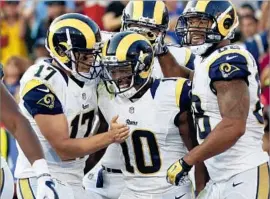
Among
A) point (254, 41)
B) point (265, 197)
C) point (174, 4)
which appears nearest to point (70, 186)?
point (265, 197)

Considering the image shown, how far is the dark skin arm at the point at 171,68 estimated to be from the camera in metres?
6.97

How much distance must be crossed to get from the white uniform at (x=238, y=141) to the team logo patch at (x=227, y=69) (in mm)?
50

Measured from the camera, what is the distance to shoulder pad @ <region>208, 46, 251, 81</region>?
5.95 metres

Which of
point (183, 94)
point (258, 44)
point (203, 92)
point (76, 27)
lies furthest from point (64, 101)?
point (258, 44)

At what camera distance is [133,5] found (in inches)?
277

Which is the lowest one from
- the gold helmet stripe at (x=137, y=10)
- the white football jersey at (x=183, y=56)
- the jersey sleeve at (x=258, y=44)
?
the jersey sleeve at (x=258, y=44)

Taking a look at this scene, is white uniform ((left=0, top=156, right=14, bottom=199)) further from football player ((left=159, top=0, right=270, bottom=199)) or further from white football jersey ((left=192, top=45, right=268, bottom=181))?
white football jersey ((left=192, top=45, right=268, bottom=181))

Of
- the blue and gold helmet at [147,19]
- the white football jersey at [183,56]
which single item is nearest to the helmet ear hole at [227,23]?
the blue and gold helmet at [147,19]

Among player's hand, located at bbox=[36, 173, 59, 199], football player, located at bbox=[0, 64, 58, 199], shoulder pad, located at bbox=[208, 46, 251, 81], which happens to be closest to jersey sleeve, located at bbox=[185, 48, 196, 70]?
shoulder pad, located at bbox=[208, 46, 251, 81]

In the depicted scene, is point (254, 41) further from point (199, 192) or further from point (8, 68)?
point (199, 192)

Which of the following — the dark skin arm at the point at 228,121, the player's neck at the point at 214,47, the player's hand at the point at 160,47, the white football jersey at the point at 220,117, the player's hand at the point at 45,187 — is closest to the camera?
the player's hand at the point at 45,187

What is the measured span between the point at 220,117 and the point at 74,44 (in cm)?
102

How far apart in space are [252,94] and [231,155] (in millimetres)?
382

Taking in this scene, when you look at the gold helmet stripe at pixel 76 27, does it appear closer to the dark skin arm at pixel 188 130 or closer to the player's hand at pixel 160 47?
the player's hand at pixel 160 47
